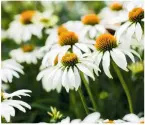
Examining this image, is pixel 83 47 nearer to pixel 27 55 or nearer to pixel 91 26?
pixel 91 26

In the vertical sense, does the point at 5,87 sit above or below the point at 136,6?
below

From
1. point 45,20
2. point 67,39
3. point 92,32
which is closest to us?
point 67,39

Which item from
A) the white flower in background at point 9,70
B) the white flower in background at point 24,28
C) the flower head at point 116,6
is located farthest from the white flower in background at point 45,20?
the white flower in background at point 9,70

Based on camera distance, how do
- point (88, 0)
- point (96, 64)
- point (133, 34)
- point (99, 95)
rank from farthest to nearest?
point (88, 0) < point (99, 95) < point (133, 34) < point (96, 64)

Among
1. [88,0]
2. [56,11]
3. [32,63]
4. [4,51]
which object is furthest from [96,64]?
[88,0]

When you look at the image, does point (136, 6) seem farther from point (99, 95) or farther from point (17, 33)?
point (17, 33)

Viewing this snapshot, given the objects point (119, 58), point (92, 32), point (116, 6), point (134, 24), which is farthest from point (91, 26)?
point (119, 58)

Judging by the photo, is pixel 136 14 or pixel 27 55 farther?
pixel 27 55
